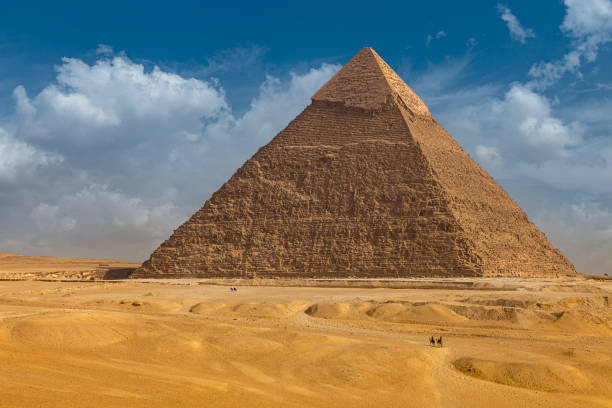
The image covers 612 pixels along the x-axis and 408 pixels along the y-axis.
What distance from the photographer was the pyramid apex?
49781mm

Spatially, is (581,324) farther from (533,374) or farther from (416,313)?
(533,374)

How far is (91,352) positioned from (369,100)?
140 feet

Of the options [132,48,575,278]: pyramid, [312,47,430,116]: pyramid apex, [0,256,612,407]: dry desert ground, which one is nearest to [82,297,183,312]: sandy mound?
[0,256,612,407]: dry desert ground

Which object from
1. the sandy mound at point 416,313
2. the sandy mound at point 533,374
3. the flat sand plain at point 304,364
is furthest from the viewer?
the sandy mound at point 416,313

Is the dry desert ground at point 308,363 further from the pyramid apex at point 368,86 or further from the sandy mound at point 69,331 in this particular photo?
the pyramid apex at point 368,86

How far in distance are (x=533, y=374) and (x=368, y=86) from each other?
44.1 metres

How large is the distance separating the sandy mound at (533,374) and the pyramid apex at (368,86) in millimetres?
40964

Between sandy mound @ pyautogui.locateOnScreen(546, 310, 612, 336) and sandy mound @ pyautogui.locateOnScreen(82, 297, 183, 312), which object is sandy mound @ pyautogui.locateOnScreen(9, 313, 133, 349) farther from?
sandy mound @ pyautogui.locateOnScreen(546, 310, 612, 336)

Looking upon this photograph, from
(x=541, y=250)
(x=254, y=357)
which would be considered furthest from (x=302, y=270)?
(x=254, y=357)

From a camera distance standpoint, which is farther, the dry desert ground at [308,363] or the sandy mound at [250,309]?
the sandy mound at [250,309]

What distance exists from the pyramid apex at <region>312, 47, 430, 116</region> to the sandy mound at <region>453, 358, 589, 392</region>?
41.0m

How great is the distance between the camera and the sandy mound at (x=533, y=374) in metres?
8.82

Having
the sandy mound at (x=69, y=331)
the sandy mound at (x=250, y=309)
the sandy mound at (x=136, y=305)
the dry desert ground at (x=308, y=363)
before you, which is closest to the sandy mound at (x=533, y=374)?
the dry desert ground at (x=308, y=363)

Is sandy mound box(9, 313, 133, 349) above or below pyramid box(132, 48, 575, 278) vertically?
below
